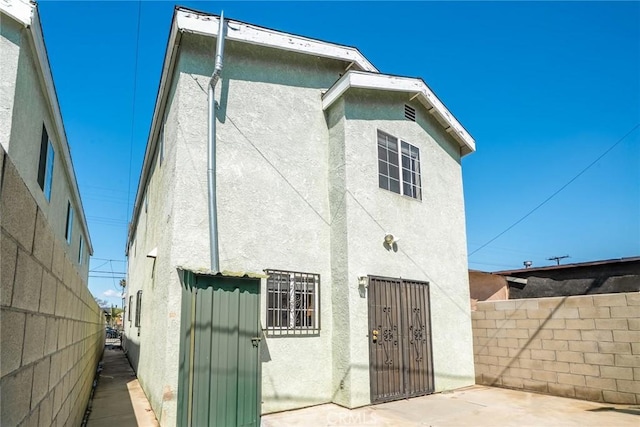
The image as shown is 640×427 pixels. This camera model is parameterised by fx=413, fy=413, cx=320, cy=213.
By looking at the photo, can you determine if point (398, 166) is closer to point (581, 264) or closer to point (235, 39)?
point (235, 39)

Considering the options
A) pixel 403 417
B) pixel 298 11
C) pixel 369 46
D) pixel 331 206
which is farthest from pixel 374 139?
pixel 403 417

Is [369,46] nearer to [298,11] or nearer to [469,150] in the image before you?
[298,11]

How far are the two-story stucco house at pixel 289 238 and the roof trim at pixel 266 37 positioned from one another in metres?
0.03

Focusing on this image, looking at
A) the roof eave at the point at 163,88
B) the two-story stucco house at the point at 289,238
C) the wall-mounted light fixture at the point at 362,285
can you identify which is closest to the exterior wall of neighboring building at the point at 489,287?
the two-story stucco house at the point at 289,238

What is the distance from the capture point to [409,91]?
953cm

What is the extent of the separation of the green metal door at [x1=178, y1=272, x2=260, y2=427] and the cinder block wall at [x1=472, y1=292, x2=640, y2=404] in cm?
632

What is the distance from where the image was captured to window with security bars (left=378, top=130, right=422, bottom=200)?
9125 mm

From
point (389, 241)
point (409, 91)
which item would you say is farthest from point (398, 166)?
point (389, 241)

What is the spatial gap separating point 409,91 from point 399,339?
18.1 feet

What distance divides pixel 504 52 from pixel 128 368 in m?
14.7

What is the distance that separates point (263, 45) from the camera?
26.5 ft

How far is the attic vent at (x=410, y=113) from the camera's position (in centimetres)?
988

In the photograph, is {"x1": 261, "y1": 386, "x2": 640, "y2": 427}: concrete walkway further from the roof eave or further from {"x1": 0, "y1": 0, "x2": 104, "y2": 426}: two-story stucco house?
the roof eave

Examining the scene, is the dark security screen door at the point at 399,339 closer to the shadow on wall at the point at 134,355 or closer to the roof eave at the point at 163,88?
the roof eave at the point at 163,88
